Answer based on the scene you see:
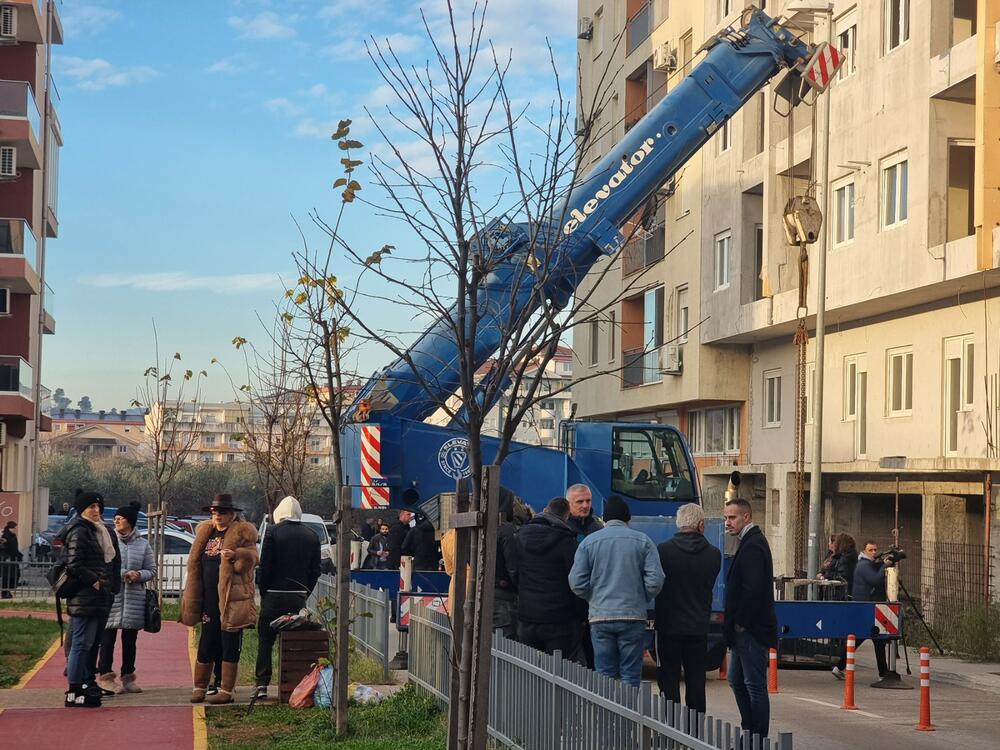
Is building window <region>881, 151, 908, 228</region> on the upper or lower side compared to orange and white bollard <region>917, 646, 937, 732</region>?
upper

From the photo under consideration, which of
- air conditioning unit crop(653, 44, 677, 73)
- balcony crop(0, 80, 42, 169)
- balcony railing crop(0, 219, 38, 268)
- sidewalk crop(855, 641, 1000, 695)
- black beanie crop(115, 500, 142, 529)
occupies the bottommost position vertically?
sidewalk crop(855, 641, 1000, 695)

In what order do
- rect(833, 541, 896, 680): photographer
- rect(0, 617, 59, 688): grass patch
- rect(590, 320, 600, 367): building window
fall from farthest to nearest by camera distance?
1. rect(590, 320, 600, 367): building window
2. rect(833, 541, 896, 680): photographer
3. rect(0, 617, 59, 688): grass patch

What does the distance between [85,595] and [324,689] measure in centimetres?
224

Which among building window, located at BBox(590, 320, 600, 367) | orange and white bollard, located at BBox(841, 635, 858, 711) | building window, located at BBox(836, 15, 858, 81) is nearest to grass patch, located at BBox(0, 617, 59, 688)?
orange and white bollard, located at BBox(841, 635, 858, 711)

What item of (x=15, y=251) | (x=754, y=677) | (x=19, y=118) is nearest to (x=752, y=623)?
(x=754, y=677)

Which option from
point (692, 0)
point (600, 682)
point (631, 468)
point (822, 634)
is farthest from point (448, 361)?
point (692, 0)

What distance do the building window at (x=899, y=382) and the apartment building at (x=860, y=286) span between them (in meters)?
0.04

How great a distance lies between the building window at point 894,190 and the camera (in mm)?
25797

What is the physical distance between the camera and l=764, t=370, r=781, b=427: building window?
110 feet

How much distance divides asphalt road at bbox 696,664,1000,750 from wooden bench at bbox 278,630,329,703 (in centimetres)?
367

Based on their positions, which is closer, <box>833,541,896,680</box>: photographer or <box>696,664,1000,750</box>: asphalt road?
<box>696,664,1000,750</box>: asphalt road

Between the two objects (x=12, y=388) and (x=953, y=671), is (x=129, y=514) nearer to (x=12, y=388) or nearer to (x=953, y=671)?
(x=953, y=671)

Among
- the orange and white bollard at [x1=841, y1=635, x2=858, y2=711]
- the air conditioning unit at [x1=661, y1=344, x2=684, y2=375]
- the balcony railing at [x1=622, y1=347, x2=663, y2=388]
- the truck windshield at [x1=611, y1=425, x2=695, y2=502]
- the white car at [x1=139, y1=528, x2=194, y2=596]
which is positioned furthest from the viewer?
the balcony railing at [x1=622, y1=347, x2=663, y2=388]

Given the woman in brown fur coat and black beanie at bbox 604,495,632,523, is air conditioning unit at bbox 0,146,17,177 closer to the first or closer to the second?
the woman in brown fur coat
